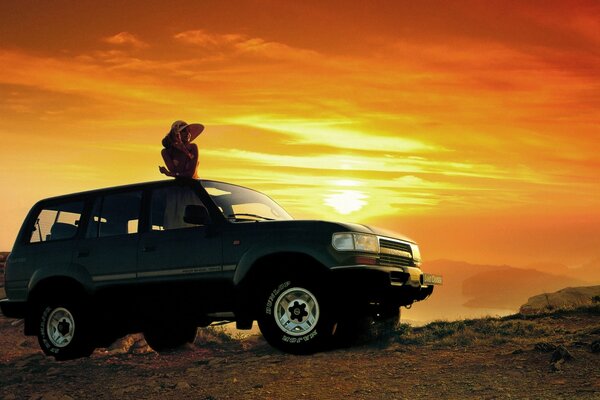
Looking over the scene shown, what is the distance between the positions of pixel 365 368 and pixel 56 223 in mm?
8327

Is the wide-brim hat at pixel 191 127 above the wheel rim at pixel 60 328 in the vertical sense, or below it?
above

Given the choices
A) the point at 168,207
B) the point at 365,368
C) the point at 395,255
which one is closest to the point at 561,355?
the point at 365,368

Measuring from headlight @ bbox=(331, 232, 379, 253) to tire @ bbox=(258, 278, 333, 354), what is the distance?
47 cm

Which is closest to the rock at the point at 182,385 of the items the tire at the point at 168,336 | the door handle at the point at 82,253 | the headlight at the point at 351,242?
the tire at the point at 168,336

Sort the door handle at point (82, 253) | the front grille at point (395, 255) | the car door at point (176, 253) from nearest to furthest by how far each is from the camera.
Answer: the front grille at point (395, 255) < the car door at point (176, 253) < the door handle at point (82, 253)

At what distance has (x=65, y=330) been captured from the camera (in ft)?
33.0

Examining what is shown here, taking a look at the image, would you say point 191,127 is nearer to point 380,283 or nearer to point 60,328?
point 60,328

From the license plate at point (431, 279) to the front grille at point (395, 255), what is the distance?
0.25 metres

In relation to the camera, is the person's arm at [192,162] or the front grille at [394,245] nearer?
the front grille at [394,245]

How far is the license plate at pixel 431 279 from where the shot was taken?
8891 millimetres

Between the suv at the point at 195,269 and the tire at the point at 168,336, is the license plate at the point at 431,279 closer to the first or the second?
the suv at the point at 195,269

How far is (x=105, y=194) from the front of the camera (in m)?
10.0

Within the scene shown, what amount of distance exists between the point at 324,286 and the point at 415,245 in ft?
7.12

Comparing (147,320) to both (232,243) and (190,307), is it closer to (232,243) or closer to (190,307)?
(190,307)
